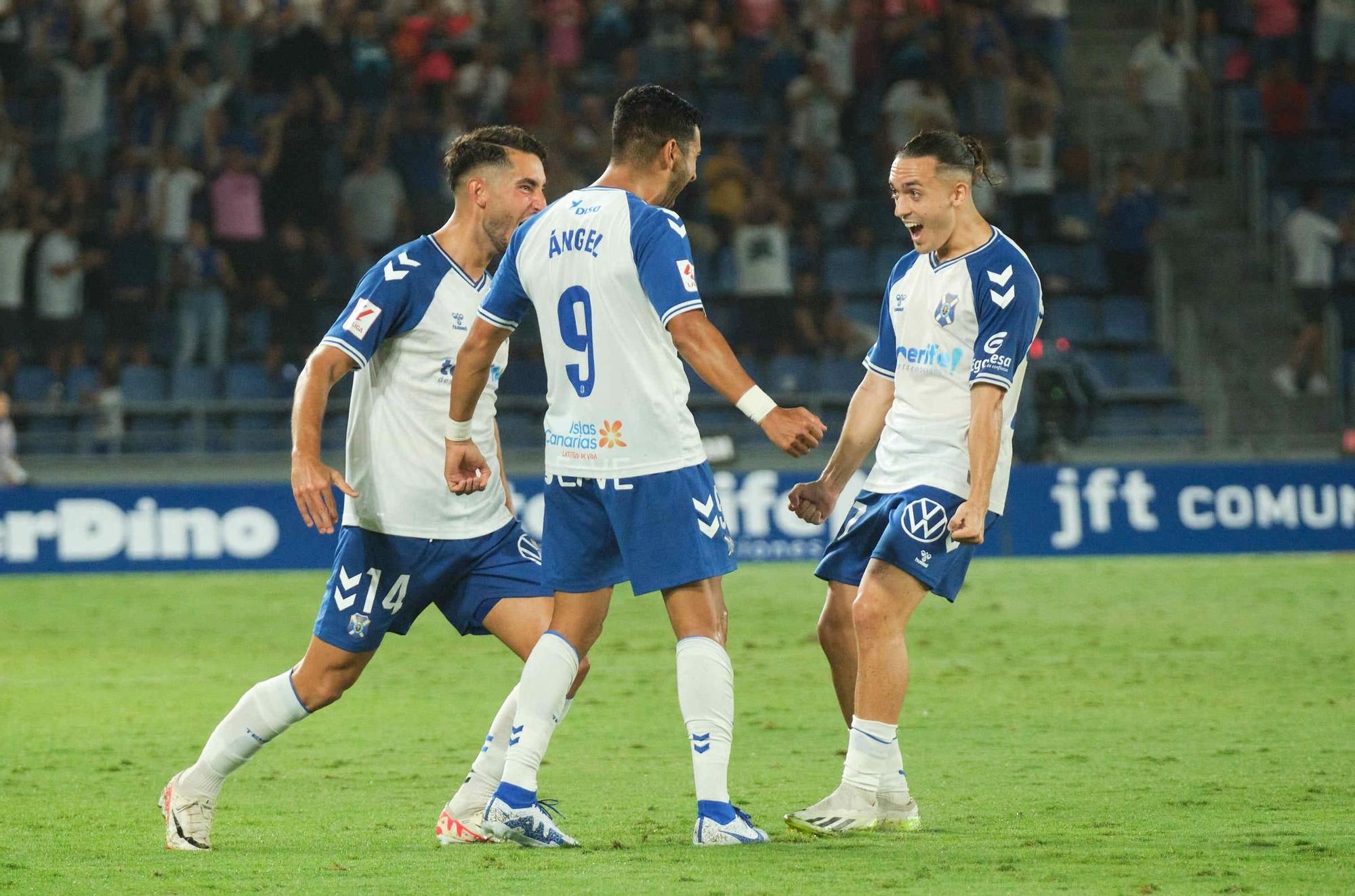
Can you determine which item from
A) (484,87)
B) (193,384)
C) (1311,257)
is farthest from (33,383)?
(1311,257)

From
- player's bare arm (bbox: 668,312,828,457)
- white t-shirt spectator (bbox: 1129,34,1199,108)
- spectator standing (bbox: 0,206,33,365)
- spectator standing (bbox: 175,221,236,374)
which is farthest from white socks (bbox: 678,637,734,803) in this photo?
white t-shirt spectator (bbox: 1129,34,1199,108)

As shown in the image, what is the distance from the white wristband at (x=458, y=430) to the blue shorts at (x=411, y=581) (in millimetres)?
364

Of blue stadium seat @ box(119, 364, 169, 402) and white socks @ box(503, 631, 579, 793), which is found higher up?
blue stadium seat @ box(119, 364, 169, 402)

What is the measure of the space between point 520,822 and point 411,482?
114 cm

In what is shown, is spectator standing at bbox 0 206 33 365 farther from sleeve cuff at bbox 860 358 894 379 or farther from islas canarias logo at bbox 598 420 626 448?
islas canarias logo at bbox 598 420 626 448

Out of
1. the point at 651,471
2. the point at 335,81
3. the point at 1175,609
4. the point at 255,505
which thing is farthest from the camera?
the point at 335,81

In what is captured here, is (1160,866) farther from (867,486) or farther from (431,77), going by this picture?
(431,77)

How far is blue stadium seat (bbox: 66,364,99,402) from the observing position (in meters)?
18.1

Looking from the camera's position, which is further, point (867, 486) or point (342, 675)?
point (867, 486)

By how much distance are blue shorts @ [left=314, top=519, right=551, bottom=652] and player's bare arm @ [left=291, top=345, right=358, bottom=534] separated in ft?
0.64

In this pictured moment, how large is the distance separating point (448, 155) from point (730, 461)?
35.1ft

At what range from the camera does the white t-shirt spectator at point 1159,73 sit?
21.5 m

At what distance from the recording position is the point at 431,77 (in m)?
20.3

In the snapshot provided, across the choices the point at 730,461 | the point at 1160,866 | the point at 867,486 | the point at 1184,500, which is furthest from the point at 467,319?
the point at 1184,500
